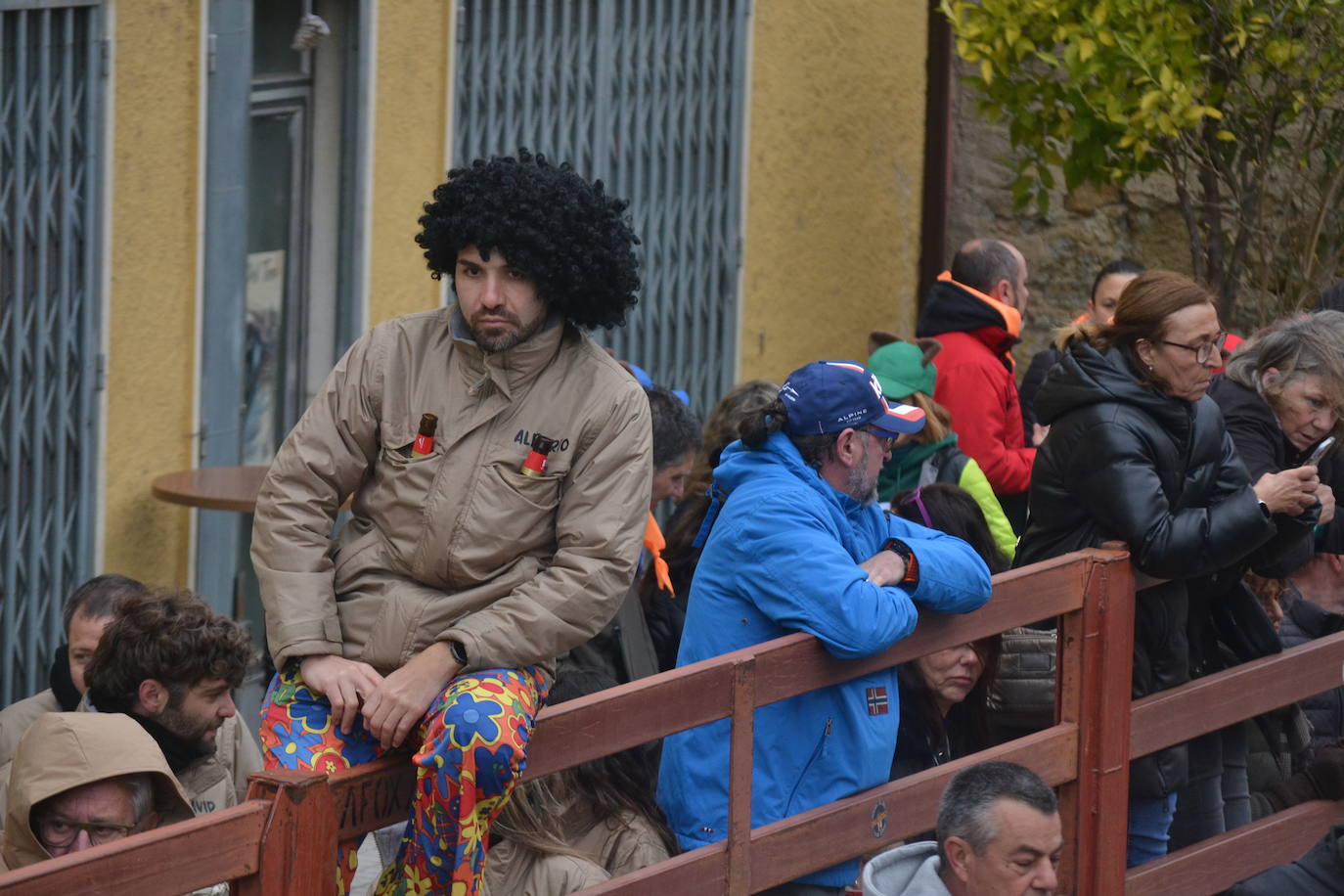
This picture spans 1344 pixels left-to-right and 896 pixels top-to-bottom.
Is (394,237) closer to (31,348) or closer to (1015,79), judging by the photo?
(31,348)

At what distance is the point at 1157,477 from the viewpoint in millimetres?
4840

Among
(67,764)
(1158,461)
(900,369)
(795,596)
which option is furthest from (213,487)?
(1158,461)

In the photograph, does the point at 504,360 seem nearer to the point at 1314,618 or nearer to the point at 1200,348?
the point at 1200,348

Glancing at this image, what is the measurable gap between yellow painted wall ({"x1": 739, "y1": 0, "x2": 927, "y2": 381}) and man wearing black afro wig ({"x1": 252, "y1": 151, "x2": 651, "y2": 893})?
17.9 ft

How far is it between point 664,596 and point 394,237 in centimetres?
262

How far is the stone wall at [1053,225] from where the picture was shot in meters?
10.3

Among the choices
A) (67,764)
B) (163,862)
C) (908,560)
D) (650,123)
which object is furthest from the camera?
(650,123)

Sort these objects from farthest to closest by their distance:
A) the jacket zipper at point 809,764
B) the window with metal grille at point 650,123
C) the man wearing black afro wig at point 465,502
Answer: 1. the window with metal grille at point 650,123
2. the jacket zipper at point 809,764
3. the man wearing black afro wig at point 465,502

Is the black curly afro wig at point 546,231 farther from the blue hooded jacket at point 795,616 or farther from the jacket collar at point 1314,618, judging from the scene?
the jacket collar at point 1314,618

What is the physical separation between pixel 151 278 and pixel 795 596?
3.20m

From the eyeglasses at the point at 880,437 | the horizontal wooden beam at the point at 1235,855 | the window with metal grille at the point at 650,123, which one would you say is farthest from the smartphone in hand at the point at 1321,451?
the window with metal grille at the point at 650,123

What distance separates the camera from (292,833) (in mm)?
3463

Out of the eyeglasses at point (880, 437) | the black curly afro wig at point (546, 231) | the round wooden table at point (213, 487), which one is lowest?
the round wooden table at point (213, 487)

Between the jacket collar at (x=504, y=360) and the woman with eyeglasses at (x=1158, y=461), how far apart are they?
1.54m
